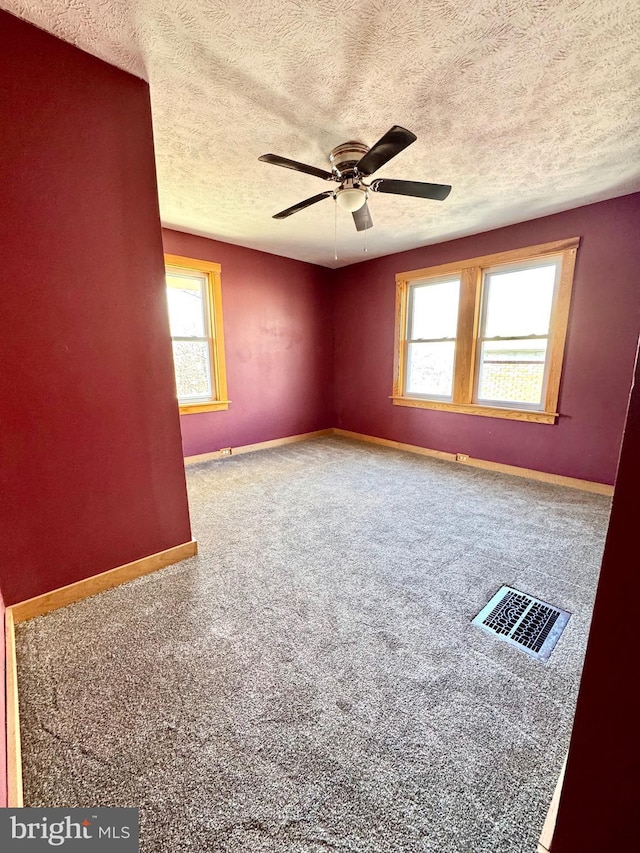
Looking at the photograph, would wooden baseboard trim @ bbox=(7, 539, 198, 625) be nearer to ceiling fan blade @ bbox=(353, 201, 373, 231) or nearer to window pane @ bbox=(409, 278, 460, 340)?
ceiling fan blade @ bbox=(353, 201, 373, 231)

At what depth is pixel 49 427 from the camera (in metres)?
1.63

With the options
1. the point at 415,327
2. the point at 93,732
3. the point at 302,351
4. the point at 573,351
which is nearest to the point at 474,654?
the point at 93,732

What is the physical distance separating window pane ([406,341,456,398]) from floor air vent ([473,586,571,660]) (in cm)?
277

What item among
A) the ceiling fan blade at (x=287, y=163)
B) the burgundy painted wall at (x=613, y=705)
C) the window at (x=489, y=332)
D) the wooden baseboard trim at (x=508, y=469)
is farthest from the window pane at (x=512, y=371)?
the burgundy painted wall at (x=613, y=705)

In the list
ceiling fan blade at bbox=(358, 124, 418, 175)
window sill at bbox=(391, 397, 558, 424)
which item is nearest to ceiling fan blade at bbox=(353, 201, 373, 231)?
ceiling fan blade at bbox=(358, 124, 418, 175)

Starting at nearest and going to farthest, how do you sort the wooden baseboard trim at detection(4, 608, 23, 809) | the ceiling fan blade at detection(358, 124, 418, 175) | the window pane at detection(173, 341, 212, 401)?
the wooden baseboard trim at detection(4, 608, 23, 809) → the ceiling fan blade at detection(358, 124, 418, 175) → the window pane at detection(173, 341, 212, 401)

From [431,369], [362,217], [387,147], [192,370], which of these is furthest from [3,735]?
[431,369]

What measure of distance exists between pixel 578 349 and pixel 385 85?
9.01ft

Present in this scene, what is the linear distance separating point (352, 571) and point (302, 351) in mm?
3584

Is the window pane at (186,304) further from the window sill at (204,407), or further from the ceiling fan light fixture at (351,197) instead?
the ceiling fan light fixture at (351,197)

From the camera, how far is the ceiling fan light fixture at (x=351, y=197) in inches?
83.7

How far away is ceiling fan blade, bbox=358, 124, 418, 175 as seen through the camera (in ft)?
5.14

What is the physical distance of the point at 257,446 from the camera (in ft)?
15.4

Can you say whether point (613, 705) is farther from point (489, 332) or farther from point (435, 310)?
point (435, 310)
